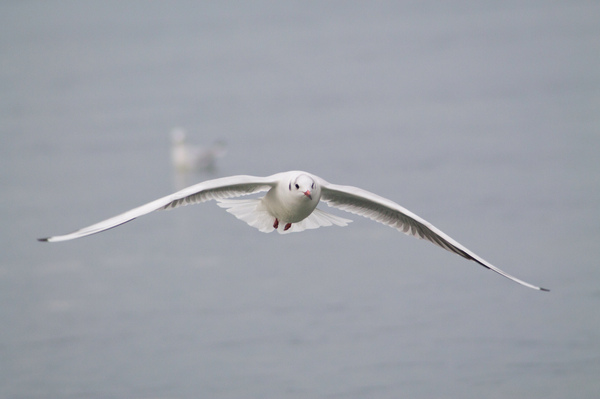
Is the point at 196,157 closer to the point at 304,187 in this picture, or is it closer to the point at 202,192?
the point at 202,192

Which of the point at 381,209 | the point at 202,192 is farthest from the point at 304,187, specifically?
the point at 381,209

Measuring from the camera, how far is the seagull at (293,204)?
723 cm

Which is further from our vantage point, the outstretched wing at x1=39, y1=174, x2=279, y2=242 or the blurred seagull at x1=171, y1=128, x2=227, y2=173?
the blurred seagull at x1=171, y1=128, x2=227, y2=173

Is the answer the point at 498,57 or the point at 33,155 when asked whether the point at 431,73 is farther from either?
the point at 33,155

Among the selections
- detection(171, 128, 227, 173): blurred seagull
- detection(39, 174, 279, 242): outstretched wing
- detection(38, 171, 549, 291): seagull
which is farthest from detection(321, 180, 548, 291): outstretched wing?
detection(171, 128, 227, 173): blurred seagull

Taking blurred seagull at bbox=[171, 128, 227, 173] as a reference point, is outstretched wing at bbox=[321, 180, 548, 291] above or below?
below

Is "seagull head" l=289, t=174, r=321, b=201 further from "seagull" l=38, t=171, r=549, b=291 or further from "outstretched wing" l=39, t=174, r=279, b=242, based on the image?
"outstretched wing" l=39, t=174, r=279, b=242

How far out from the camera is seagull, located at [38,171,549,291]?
723cm

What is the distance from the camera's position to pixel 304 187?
720 centimetres

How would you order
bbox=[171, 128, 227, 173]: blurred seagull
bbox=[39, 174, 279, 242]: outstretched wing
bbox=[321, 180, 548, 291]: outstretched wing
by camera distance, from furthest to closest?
bbox=[171, 128, 227, 173]: blurred seagull
bbox=[321, 180, 548, 291]: outstretched wing
bbox=[39, 174, 279, 242]: outstretched wing

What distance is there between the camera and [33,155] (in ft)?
50.9

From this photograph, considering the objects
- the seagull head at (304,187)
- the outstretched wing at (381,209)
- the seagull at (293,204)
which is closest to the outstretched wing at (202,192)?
the seagull at (293,204)

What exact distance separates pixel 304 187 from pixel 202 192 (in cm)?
76

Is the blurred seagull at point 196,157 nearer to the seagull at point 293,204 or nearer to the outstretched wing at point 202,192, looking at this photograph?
the seagull at point 293,204
